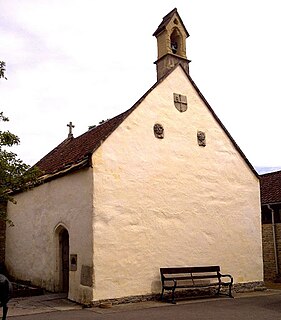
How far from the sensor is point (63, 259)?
45.0 feet

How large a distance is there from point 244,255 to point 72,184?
6.51 meters

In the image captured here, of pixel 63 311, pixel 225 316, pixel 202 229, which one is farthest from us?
pixel 202 229

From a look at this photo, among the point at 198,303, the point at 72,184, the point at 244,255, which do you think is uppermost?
the point at 72,184

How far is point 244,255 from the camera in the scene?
576 inches

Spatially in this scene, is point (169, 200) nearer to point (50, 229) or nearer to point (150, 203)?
point (150, 203)

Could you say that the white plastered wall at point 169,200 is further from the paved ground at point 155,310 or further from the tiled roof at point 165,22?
the tiled roof at point 165,22

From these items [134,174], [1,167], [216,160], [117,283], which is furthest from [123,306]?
[216,160]

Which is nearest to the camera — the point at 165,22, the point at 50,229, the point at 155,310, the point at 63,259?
the point at 155,310

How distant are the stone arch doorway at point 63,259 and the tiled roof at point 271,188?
1064 cm

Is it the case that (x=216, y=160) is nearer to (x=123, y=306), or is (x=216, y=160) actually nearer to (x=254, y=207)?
(x=254, y=207)

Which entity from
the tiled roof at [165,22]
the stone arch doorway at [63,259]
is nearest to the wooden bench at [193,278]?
the stone arch doorway at [63,259]

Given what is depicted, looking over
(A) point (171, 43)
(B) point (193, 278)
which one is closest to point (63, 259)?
(B) point (193, 278)

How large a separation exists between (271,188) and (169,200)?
1011 centimetres

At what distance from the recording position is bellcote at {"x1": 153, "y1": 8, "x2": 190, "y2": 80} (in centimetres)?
1472
